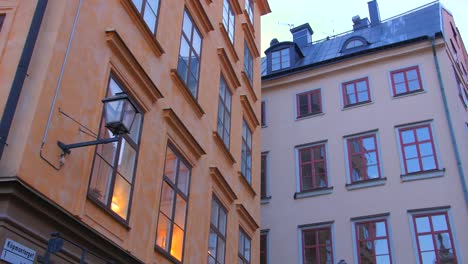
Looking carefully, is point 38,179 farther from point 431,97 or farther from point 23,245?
point 431,97

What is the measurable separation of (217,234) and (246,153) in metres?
3.65

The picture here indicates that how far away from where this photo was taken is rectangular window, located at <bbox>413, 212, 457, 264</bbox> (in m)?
16.4

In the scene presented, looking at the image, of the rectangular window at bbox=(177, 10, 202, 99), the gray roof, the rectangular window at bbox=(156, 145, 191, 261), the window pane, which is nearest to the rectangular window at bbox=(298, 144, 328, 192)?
the gray roof

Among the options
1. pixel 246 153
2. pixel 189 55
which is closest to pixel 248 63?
pixel 246 153

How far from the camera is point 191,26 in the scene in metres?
12.1

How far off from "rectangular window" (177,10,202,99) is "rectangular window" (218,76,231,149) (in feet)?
4.88

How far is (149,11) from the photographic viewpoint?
10.1 metres

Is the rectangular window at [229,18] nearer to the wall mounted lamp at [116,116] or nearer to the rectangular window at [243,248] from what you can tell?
the rectangular window at [243,248]

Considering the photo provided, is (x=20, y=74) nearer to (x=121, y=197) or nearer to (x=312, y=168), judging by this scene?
(x=121, y=197)

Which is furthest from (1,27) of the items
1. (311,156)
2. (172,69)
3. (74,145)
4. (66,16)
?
(311,156)

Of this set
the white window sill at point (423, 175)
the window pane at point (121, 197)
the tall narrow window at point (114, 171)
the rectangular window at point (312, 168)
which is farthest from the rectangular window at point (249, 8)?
the window pane at point (121, 197)

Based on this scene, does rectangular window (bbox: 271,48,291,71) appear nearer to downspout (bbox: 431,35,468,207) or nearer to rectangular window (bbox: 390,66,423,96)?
rectangular window (bbox: 390,66,423,96)

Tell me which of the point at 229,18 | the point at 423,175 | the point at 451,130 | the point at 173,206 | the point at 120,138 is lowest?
the point at 173,206

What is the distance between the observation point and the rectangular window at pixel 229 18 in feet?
48.8
